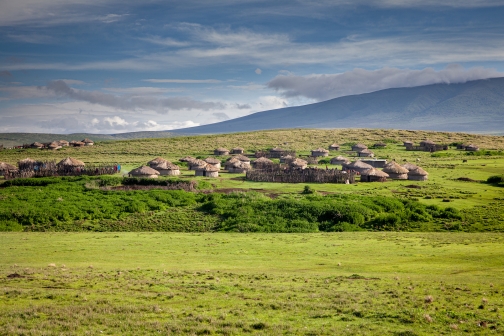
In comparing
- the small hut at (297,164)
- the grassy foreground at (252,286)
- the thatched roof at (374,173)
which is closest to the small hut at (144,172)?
the small hut at (297,164)

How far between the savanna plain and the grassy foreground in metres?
0.07

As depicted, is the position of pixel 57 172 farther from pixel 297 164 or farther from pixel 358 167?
pixel 358 167

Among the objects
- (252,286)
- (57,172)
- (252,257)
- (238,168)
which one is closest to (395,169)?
(238,168)

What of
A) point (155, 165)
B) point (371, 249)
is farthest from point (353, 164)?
point (371, 249)

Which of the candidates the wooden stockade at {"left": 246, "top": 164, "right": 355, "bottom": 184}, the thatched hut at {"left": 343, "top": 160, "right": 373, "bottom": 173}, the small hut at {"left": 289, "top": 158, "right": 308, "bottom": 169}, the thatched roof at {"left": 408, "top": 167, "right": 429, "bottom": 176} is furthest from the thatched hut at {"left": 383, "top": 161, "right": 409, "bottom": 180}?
the small hut at {"left": 289, "top": 158, "right": 308, "bottom": 169}

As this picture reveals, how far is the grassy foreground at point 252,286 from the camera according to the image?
1552 cm

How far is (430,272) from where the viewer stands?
78.9ft

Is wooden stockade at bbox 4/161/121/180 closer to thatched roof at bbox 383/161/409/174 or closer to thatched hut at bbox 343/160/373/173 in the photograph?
thatched hut at bbox 343/160/373/173

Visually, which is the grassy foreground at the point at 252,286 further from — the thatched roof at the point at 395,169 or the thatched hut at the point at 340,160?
the thatched hut at the point at 340,160

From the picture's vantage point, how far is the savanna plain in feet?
52.7

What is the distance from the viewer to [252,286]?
2072 centimetres

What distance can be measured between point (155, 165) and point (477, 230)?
43193 millimetres

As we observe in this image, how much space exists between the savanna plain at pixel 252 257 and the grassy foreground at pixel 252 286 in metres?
0.07

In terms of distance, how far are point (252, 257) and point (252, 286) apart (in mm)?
8365
